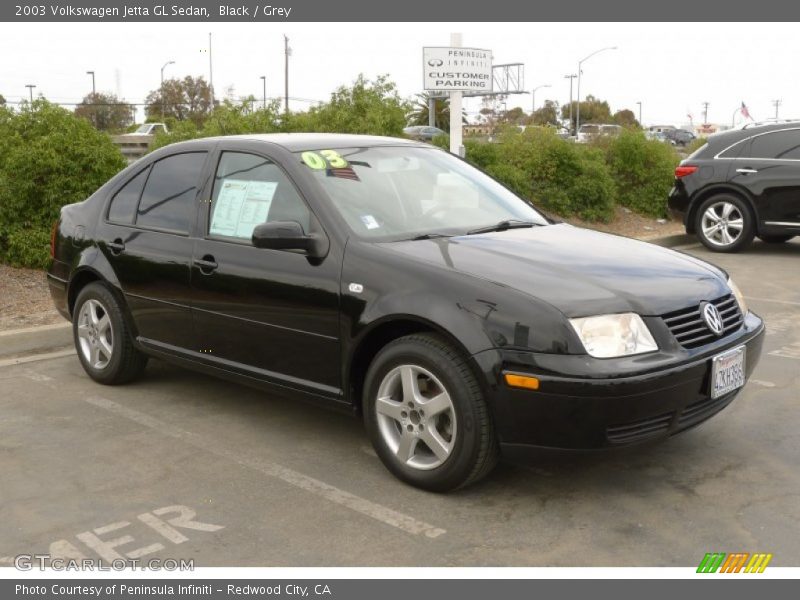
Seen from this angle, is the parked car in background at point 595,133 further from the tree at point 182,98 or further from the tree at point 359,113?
the tree at point 182,98

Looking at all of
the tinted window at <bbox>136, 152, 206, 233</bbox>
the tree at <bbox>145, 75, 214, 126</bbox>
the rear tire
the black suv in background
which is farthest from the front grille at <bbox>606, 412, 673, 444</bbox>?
the tree at <bbox>145, 75, 214, 126</bbox>

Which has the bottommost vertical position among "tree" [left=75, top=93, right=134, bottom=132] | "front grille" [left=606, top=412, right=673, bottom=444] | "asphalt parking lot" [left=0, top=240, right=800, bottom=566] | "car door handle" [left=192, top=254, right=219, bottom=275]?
"asphalt parking lot" [left=0, top=240, right=800, bottom=566]

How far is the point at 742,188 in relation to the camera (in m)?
11.5

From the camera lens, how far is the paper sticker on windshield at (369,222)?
448cm

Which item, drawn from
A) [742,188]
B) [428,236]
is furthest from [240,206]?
[742,188]

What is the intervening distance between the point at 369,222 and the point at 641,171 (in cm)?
1159

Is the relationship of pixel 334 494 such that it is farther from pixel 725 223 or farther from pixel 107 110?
pixel 107 110

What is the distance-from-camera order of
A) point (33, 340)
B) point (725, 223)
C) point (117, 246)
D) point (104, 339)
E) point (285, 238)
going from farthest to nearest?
point (725, 223)
point (33, 340)
point (104, 339)
point (117, 246)
point (285, 238)

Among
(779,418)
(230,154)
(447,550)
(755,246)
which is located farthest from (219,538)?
(755,246)

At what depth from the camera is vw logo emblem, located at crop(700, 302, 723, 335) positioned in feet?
13.3

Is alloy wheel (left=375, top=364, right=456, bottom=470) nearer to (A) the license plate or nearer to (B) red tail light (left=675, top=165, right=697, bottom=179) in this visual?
(A) the license plate

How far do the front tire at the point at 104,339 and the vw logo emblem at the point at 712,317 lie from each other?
3.35m

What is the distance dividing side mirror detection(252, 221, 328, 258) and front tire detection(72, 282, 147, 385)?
5.56 feet

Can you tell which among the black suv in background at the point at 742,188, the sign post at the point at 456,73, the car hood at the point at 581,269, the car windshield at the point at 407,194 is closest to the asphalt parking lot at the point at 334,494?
the car hood at the point at 581,269
